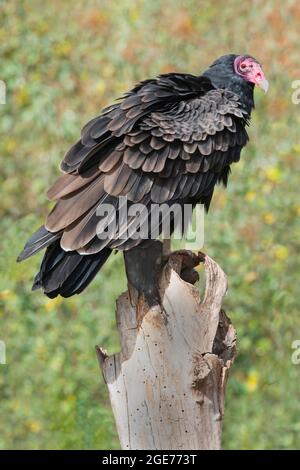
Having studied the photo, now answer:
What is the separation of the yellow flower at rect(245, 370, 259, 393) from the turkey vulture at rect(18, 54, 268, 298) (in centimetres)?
227

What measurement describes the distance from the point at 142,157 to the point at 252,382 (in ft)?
9.27

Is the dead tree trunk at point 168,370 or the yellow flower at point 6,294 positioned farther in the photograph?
the yellow flower at point 6,294

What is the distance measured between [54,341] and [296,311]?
160 cm

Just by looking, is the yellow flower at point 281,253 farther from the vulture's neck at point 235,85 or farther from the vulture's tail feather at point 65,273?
the vulture's tail feather at point 65,273

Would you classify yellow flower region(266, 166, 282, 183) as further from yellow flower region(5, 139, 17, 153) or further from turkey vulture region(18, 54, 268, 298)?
turkey vulture region(18, 54, 268, 298)

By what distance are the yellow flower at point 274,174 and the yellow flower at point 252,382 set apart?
130cm

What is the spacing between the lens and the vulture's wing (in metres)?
4.13

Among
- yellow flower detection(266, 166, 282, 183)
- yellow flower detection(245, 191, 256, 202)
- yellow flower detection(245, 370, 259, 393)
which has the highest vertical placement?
yellow flower detection(266, 166, 282, 183)

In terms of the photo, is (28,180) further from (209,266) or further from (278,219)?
(209,266)

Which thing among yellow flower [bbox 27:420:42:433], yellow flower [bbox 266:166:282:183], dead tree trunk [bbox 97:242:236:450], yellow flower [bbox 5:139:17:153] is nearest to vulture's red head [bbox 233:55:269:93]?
dead tree trunk [bbox 97:242:236:450]

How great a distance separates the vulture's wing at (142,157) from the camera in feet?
13.5

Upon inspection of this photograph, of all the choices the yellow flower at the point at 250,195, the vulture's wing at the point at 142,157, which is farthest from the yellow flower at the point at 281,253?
the vulture's wing at the point at 142,157

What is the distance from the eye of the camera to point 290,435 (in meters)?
6.43

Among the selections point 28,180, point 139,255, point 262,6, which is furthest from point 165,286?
point 262,6
